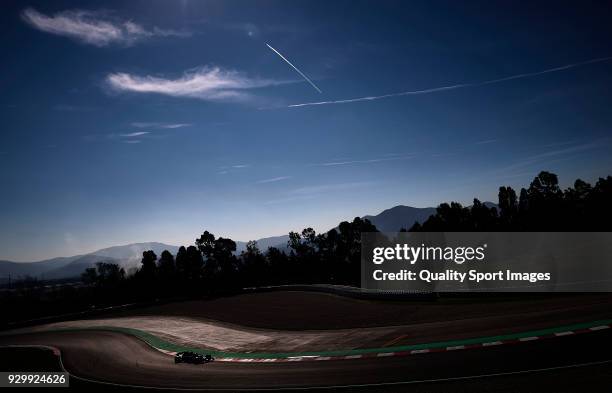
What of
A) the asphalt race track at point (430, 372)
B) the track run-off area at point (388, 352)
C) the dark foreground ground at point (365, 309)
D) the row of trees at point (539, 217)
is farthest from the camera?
the row of trees at point (539, 217)

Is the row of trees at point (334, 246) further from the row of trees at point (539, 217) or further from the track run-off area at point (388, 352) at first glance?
the track run-off area at point (388, 352)

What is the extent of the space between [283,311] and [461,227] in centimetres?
4768

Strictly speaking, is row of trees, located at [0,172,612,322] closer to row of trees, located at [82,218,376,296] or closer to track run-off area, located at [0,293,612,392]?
row of trees, located at [82,218,376,296]

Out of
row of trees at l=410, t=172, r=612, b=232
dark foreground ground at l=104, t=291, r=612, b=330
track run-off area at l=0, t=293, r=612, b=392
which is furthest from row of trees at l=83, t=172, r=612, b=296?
track run-off area at l=0, t=293, r=612, b=392

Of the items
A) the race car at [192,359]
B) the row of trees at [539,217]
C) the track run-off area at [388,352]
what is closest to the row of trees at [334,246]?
the row of trees at [539,217]

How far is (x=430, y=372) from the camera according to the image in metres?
17.8

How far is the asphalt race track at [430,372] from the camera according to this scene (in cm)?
1500

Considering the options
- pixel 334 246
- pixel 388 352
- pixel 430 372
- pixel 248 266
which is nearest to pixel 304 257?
pixel 334 246

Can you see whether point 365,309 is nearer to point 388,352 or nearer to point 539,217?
point 388,352

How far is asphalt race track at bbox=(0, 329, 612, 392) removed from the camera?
1500cm
